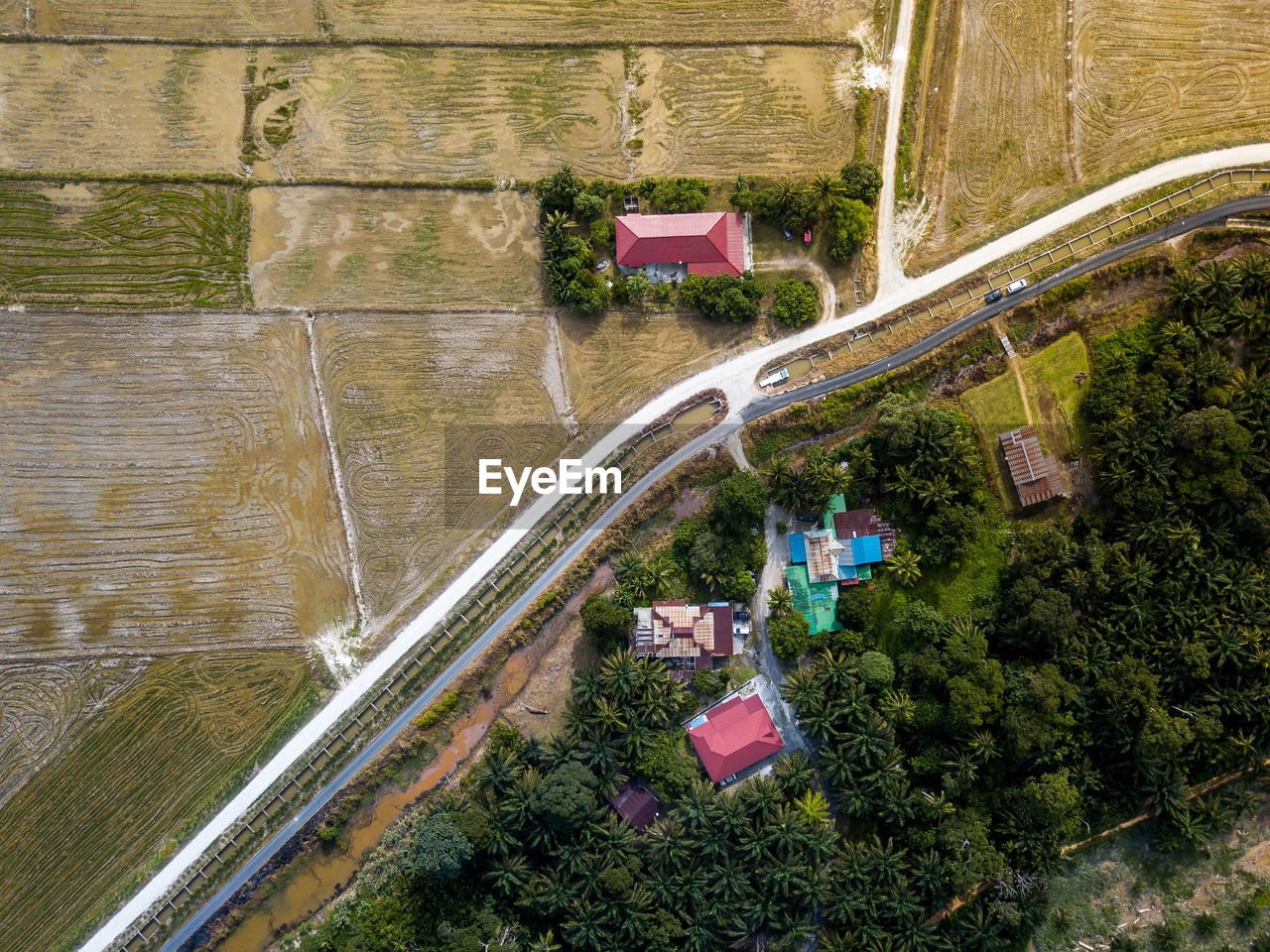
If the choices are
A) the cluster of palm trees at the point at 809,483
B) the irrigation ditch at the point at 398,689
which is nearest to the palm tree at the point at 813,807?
the cluster of palm trees at the point at 809,483

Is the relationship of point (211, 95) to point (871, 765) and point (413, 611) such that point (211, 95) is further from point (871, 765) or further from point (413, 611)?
point (871, 765)

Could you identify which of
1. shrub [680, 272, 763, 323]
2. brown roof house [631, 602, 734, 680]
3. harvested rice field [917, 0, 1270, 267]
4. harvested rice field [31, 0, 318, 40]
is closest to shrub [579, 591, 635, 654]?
brown roof house [631, 602, 734, 680]

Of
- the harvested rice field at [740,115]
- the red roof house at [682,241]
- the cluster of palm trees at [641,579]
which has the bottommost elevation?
the cluster of palm trees at [641,579]

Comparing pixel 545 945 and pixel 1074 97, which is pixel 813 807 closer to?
pixel 545 945

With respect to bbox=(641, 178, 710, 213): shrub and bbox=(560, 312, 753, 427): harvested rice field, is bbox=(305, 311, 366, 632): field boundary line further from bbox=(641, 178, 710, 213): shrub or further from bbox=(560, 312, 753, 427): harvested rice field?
bbox=(641, 178, 710, 213): shrub

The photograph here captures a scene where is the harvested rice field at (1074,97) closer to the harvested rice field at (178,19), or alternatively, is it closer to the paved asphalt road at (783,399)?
the paved asphalt road at (783,399)

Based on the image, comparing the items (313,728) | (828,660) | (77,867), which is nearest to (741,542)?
A: (828,660)

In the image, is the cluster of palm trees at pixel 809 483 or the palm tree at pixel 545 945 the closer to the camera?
the palm tree at pixel 545 945

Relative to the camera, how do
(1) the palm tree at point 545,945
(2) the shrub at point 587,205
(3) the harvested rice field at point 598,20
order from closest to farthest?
(1) the palm tree at point 545,945
(2) the shrub at point 587,205
(3) the harvested rice field at point 598,20
